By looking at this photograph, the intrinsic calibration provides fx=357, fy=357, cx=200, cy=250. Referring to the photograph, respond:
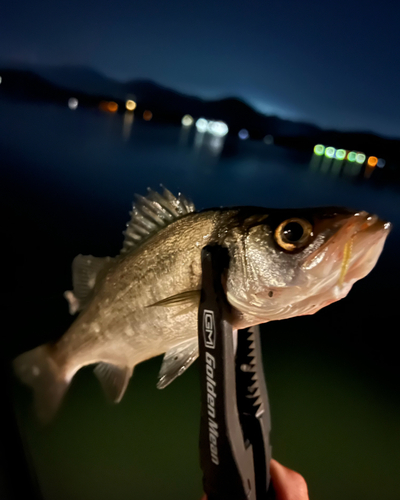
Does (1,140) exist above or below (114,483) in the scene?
above

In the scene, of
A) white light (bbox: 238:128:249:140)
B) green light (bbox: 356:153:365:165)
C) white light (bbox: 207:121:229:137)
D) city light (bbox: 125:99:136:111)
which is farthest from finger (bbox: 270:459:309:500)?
city light (bbox: 125:99:136:111)

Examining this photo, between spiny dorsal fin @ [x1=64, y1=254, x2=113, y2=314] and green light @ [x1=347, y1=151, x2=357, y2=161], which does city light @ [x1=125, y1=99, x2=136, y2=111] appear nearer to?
green light @ [x1=347, y1=151, x2=357, y2=161]

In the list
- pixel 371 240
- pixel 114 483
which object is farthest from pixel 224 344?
pixel 114 483

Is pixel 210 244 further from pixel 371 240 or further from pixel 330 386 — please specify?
pixel 330 386

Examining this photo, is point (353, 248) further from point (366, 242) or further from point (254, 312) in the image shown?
point (254, 312)

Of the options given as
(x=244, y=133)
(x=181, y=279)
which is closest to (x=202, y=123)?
(x=244, y=133)

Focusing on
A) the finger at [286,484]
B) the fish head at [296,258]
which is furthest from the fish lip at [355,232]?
the finger at [286,484]
